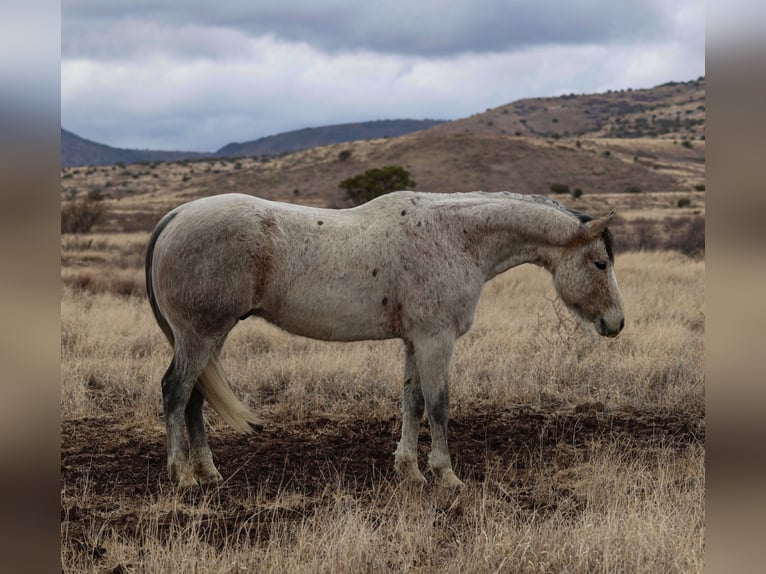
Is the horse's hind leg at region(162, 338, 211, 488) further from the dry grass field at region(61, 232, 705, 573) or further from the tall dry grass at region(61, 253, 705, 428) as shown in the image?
the tall dry grass at region(61, 253, 705, 428)

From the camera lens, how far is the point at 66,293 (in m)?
13.9

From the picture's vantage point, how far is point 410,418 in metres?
5.96

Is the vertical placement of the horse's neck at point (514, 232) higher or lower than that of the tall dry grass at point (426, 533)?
higher


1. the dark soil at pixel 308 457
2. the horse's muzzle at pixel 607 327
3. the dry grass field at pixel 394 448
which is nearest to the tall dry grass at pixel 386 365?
the dry grass field at pixel 394 448

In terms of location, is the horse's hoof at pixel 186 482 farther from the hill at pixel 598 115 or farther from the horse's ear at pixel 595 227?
the hill at pixel 598 115

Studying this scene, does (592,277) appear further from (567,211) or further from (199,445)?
(199,445)

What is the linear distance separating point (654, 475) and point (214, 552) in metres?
3.42

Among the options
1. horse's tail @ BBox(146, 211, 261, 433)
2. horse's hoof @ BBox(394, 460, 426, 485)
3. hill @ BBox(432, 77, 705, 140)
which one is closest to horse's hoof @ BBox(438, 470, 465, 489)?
horse's hoof @ BBox(394, 460, 426, 485)

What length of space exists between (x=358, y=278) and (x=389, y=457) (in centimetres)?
174

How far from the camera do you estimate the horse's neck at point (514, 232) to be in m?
5.83

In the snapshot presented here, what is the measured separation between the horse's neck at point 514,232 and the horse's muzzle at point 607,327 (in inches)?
24.5

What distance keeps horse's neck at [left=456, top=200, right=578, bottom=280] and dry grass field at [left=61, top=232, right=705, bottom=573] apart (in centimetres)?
168
